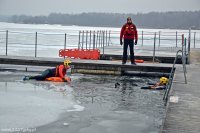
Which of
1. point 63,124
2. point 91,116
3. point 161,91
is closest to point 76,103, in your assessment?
point 91,116

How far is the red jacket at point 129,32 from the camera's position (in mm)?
15880

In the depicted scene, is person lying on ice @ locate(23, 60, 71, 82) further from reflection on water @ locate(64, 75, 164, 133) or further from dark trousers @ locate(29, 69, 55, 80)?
reflection on water @ locate(64, 75, 164, 133)

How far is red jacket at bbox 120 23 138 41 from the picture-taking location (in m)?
15.9

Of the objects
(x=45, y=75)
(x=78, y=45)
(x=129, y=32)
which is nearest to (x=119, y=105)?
(x=45, y=75)

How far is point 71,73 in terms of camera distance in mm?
17062

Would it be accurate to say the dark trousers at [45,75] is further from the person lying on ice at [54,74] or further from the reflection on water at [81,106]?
the reflection on water at [81,106]

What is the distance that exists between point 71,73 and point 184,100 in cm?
848

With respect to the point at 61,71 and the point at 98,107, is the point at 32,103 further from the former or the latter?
the point at 61,71

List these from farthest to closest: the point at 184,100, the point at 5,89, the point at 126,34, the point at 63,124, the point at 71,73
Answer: the point at 71,73, the point at 126,34, the point at 5,89, the point at 184,100, the point at 63,124

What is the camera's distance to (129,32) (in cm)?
1599

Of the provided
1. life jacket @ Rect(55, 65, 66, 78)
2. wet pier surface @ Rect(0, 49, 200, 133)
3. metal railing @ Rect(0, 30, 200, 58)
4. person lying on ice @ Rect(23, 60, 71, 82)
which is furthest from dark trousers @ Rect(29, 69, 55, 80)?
metal railing @ Rect(0, 30, 200, 58)

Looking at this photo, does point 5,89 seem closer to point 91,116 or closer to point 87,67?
point 91,116

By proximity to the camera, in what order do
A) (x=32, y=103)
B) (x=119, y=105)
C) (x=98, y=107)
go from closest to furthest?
(x=98, y=107) → (x=32, y=103) → (x=119, y=105)

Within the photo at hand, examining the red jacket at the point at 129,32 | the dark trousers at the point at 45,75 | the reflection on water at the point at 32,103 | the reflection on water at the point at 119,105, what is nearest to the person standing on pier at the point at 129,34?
the red jacket at the point at 129,32
